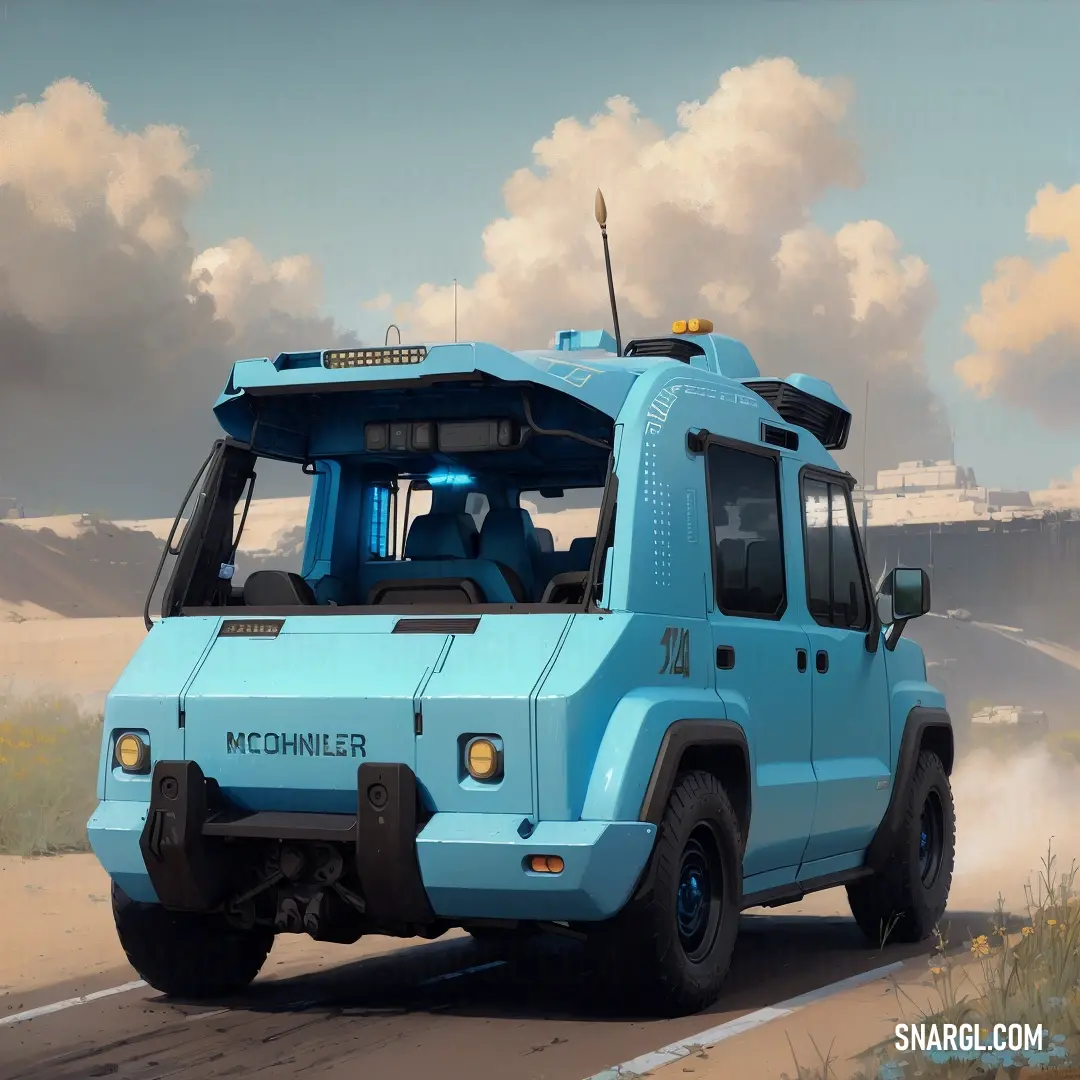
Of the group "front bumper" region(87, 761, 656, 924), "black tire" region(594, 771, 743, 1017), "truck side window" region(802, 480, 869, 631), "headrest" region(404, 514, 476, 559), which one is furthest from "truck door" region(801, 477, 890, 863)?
"front bumper" region(87, 761, 656, 924)

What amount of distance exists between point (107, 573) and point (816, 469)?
239 feet

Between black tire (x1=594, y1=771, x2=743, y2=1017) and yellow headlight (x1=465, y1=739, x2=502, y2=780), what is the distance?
0.73 metres

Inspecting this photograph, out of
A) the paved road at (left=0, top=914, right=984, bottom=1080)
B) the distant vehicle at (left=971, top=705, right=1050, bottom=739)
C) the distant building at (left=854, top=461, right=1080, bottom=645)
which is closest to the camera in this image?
the paved road at (left=0, top=914, right=984, bottom=1080)

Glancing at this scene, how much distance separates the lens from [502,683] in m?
7.10

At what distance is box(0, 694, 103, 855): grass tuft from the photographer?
558 inches

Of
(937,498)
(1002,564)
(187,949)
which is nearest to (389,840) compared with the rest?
(187,949)

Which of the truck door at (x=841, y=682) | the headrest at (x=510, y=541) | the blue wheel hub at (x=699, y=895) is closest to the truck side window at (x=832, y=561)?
the truck door at (x=841, y=682)

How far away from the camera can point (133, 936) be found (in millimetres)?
8031

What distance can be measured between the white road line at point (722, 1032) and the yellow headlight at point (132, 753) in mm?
2410

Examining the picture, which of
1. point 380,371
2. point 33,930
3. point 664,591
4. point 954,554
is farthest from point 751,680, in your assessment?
point 954,554

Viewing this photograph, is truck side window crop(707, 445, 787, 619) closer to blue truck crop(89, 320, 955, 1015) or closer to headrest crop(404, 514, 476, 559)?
blue truck crop(89, 320, 955, 1015)

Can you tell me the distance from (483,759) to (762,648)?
1.82 meters

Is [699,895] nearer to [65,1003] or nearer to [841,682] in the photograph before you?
[841,682]

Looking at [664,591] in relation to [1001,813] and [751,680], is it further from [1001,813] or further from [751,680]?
[1001,813]
